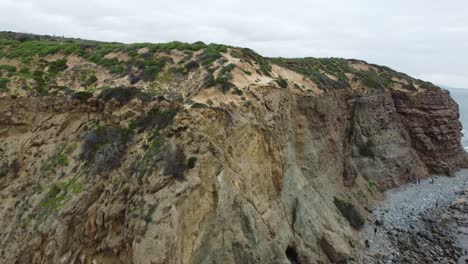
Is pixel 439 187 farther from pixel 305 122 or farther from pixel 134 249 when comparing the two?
pixel 134 249

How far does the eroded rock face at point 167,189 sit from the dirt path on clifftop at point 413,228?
120 inches

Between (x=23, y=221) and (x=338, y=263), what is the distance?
25419 mm

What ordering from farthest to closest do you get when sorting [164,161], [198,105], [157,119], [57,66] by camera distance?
[57,66], [157,119], [198,105], [164,161]

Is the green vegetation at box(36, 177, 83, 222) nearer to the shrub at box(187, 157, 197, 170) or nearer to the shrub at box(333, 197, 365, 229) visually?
the shrub at box(187, 157, 197, 170)

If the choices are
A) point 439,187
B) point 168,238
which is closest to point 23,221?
point 168,238

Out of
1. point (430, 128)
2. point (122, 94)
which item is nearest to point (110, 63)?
point (122, 94)

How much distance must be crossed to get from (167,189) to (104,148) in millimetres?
6935

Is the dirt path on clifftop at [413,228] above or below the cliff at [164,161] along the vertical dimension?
below

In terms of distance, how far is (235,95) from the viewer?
3081cm

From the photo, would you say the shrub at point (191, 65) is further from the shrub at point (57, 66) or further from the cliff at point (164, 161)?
the shrub at point (57, 66)

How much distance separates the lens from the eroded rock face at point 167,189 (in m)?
23.8

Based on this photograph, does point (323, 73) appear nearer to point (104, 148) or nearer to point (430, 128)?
point (430, 128)

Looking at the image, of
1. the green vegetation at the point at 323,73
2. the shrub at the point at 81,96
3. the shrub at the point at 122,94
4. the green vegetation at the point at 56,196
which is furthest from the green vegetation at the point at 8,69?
the green vegetation at the point at 323,73

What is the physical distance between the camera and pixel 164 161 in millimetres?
25469
